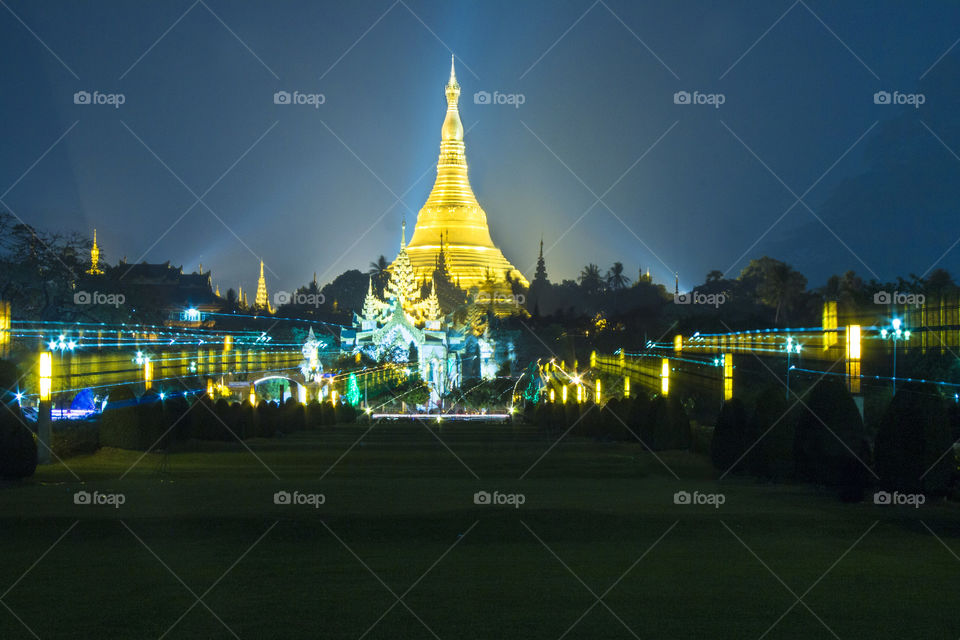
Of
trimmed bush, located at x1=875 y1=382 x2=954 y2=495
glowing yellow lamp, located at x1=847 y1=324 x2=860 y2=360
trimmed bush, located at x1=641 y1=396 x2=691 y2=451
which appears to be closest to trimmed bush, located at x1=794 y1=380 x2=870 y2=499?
trimmed bush, located at x1=875 y1=382 x2=954 y2=495

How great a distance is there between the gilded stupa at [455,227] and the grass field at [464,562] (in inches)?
3088

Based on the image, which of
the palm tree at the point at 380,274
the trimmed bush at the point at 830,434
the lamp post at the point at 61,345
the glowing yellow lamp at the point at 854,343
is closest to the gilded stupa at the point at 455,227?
the palm tree at the point at 380,274

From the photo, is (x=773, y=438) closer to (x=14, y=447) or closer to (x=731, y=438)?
(x=731, y=438)

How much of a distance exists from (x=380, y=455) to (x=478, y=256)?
74584 mm

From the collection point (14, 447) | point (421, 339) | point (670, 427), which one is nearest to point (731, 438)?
point (670, 427)

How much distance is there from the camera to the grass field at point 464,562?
7.94 m

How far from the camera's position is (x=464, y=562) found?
10.1 meters

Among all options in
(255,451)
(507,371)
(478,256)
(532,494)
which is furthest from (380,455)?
(478,256)

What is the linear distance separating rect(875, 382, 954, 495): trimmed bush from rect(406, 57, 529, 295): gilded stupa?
263ft

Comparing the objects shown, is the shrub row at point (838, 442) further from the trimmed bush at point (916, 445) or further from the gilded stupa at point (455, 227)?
the gilded stupa at point (455, 227)

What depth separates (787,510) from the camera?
13648mm

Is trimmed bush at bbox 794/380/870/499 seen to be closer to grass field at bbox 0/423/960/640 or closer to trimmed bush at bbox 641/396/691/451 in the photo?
grass field at bbox 0/423/960/640

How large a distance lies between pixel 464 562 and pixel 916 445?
7205 mm

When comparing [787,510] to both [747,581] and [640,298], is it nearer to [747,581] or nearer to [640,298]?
[747,581]
